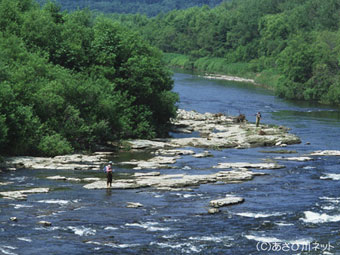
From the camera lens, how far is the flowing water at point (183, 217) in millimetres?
36719

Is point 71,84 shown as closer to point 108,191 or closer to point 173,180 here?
point 173,180

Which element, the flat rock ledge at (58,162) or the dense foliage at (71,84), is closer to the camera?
the flat rock ledge at (58,162)

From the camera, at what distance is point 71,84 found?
231ft

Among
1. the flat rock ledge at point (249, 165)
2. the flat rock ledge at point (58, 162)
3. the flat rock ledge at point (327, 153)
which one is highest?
the flat rock ledge at point (327, 153)

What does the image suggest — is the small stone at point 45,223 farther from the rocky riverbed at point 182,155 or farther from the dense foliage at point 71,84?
the dense foliage at point 71,84

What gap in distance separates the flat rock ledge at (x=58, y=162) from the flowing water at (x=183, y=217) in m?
1.77

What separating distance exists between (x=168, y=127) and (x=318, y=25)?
107m

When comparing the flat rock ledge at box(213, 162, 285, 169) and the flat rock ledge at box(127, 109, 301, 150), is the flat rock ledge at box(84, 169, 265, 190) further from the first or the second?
the flat rock ledge at box(127, 109, 301, 150)

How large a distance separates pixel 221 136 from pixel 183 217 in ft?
124

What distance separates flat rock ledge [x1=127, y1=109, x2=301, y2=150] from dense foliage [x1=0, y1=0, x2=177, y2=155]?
3.93 m

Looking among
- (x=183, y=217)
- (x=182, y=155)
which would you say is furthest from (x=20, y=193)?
(x=182, y=155)

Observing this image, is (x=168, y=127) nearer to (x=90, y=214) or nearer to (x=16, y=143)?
(x=16, y=143)

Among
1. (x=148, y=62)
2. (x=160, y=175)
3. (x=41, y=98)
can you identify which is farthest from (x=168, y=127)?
(x=160, y=175)

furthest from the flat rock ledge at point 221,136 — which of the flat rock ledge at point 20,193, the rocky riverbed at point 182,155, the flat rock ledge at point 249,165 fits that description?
the flat rock ledge at point 20,193
